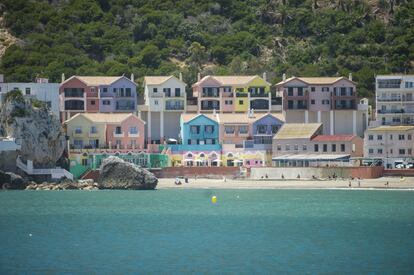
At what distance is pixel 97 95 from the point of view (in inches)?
4705

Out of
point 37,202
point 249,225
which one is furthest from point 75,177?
point 249,225

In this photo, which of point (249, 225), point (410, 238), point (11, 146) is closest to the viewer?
point (410, 238)

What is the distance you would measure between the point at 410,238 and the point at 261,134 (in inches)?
1865

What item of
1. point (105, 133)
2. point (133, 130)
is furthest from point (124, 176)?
point (133, 130)

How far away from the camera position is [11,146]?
102 meters

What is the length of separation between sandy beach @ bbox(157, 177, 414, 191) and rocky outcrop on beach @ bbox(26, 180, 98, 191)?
5.59 m

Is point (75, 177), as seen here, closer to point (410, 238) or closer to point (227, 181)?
point (227, 181)

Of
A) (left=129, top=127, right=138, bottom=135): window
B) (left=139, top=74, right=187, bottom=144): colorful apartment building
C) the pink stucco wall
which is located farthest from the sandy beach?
(left=139, top=74, right=187, bottom=144): colorful apartment building

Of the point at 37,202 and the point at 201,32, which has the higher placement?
the point at 201,32

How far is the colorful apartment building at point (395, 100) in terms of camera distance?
389ft

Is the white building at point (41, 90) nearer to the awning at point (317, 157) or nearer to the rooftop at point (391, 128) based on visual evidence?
the awning at point (317, 157)

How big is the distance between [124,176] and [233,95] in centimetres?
2337

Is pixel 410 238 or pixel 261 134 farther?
pixel 261 134

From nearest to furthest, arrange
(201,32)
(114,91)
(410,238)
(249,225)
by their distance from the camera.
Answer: (410,238) → (249,225) → (114,91) → (201,32)
